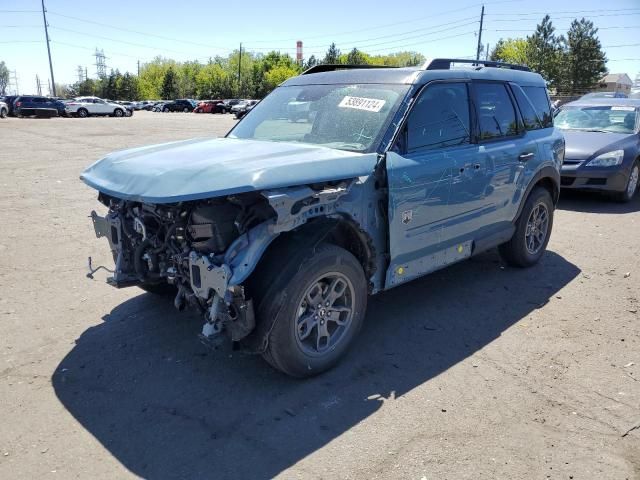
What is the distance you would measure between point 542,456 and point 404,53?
488 ft

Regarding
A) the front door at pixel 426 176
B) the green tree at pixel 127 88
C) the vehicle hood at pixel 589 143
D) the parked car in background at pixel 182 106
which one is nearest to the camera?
the front door at pixel 426 176

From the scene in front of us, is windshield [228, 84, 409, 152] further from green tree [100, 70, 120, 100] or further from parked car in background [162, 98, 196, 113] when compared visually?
green tree [100, 70, 120, 100]

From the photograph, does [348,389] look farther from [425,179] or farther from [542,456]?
[425,179]

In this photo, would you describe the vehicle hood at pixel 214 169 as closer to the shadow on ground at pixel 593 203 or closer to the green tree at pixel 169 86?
the shadow on ground at pixel 593 203

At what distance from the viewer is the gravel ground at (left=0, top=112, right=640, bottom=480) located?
281cm

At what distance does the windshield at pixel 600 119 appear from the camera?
10.1 meters

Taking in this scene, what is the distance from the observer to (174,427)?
3064mm

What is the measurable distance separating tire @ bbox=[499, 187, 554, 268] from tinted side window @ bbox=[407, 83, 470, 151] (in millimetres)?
1494

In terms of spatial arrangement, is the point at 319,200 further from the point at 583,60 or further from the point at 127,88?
the point at 127,88

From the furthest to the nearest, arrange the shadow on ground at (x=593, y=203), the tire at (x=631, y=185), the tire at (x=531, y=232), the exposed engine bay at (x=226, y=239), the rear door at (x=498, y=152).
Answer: the tire at (x=631, y=185), the shadow on ground at (x=593, y=203), the tire at (x=531, y=232), the rear door at (x=498, y=152), the exposed engine bay at (x=226, y=239)

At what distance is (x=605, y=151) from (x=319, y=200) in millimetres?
7751

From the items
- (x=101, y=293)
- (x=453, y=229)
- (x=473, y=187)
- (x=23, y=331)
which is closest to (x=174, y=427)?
(x=23, y=331)

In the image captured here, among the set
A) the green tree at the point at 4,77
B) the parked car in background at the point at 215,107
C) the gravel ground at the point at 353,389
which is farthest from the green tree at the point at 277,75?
the green tree at the point at 4,77

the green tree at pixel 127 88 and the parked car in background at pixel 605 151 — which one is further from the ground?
the green tree at pixel 127 88
